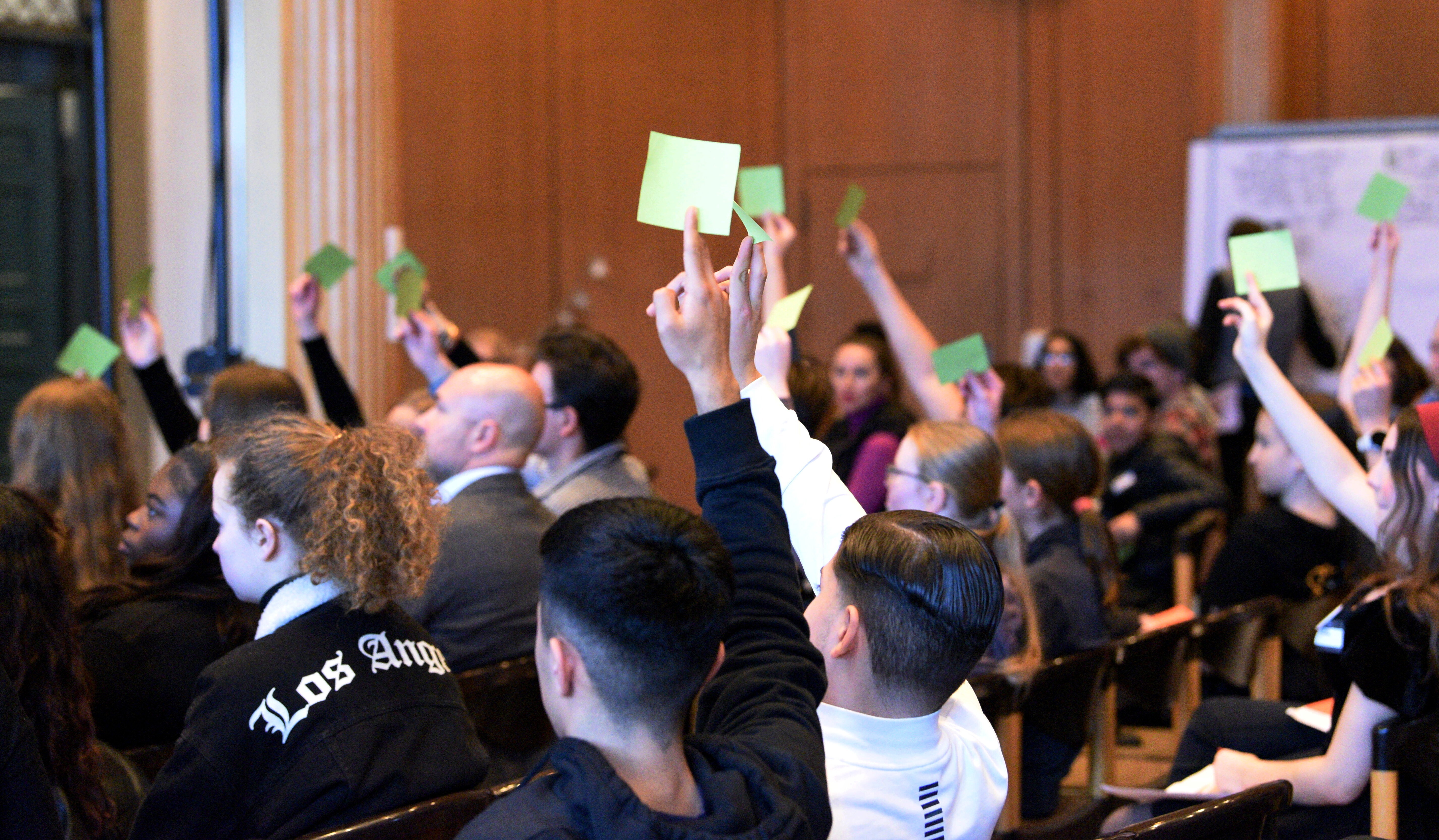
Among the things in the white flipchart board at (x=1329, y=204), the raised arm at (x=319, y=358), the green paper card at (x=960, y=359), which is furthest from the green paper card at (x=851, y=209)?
the white flipchart board at (x=1329, y=204)

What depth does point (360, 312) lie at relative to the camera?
4.84 meters

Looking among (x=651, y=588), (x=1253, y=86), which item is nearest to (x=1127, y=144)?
(x=1253, y=86)

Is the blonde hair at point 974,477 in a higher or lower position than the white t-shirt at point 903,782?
higher

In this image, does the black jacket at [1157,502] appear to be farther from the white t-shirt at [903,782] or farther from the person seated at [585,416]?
the white t-shirt at [903,782]

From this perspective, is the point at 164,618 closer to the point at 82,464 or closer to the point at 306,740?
the point at 306,740

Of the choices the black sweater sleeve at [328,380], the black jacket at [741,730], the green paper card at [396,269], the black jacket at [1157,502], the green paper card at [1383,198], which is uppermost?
the green paper card at [1383,198]

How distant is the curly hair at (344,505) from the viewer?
1729mm

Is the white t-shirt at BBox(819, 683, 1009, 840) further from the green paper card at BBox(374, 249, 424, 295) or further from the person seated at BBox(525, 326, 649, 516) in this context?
the green paper card at BBox(374, 249, 424, 295)

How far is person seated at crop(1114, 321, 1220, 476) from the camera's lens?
5.25 meters

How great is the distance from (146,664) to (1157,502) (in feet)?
10.5

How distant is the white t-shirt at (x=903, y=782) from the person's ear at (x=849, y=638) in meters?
0.06

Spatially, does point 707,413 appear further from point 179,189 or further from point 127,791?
point 179,189

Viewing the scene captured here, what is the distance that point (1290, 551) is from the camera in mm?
3492

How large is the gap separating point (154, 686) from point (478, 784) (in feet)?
2.18
